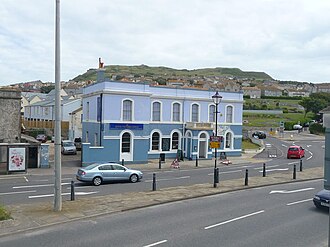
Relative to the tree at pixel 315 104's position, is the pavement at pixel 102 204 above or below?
below

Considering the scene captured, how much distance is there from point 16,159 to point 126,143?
10930mm

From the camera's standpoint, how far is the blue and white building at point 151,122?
1346 inches

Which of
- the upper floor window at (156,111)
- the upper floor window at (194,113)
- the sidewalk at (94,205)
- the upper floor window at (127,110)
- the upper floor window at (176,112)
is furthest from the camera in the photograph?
the upper floor window at (194,113)

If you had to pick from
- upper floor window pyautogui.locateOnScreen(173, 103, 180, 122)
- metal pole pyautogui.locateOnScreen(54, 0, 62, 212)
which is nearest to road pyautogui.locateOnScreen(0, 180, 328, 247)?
metal pole pyautogui.locateOnScreen(54, 0, 62, 212)

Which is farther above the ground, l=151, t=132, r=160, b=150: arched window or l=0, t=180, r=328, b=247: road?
l=151, t=132, r=160, b=150: arched window

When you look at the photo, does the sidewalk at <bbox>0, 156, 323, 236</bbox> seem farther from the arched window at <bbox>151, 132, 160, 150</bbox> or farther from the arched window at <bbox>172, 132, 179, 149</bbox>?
the arched window at <bbox>172, 132, 179, 149</bbox>

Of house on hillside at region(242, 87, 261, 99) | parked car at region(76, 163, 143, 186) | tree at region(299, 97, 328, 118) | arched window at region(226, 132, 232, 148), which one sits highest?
house on hillside at region(242, 87, 261, 99)

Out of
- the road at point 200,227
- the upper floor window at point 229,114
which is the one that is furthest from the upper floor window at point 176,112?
the road at point 200,227

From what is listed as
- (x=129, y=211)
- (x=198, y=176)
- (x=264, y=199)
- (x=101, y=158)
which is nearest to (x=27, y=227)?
(x=129, y=211)

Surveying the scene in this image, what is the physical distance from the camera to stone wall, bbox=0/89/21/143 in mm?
29641

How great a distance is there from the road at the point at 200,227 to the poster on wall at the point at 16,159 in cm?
1479

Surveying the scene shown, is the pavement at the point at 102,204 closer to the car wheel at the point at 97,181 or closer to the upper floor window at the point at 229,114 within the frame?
the car wheel at the point at 97,181

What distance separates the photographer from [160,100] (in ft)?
125

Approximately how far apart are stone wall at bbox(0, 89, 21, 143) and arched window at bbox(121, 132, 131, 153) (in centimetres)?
916
